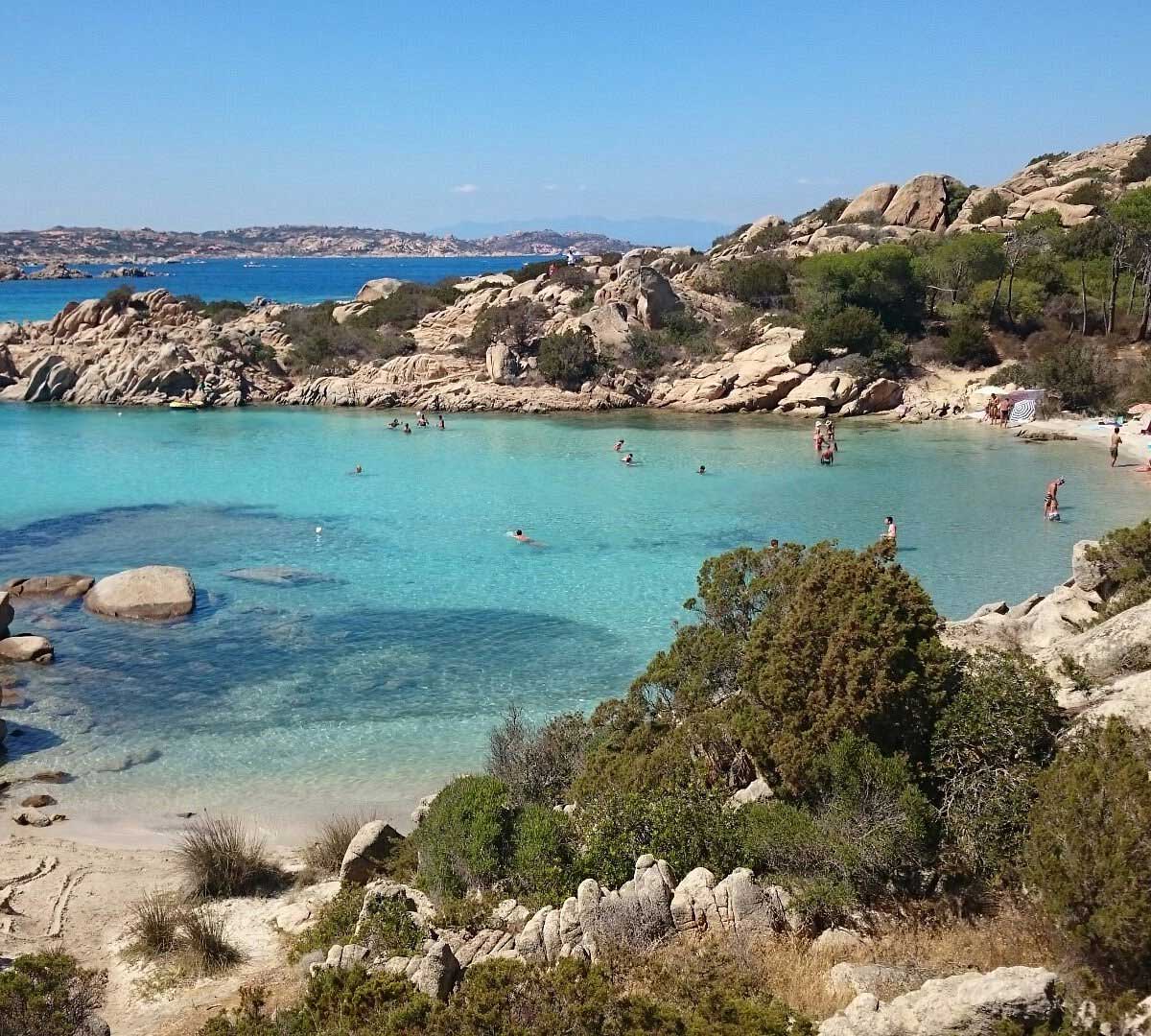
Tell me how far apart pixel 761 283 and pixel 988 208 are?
59.2ft

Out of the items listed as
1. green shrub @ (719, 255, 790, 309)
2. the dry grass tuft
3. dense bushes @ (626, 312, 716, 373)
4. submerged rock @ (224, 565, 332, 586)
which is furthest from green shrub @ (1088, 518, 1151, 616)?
green shrub @ (719, 255, 790, 309)

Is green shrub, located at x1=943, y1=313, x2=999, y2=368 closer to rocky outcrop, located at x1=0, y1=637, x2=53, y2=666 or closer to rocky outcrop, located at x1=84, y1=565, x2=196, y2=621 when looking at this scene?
rocky outcrop, located at x1=84, y1=565, x2=196, y2=621

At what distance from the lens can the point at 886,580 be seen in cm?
947

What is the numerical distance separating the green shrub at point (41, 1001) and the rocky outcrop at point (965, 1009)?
545cm

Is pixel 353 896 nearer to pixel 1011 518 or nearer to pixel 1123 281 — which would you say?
pixel 1011 518

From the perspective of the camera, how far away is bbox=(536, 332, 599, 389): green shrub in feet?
160

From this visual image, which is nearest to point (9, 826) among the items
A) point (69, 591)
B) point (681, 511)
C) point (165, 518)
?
point (69, 591)

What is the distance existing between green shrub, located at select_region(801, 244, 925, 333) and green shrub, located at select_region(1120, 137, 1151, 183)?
74.9 ft

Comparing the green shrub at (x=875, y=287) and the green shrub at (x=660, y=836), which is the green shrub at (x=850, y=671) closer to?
the green shrub at (x=660, y=836)

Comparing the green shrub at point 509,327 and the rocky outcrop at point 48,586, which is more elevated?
the green shrub at point 509,327

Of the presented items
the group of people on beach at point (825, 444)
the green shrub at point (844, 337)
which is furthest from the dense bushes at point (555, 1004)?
the green shrub at point (844, 337)

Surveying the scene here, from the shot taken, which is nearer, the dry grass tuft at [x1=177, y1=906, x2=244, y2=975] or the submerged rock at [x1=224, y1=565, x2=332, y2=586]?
the dry grass tuft at [x1=177, y1=906, x2=244, y2=975]

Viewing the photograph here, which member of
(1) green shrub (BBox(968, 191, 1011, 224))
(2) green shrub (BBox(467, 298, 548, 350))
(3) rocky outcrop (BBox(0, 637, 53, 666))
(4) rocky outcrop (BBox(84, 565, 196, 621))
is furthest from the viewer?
(1) green shrub (BBox(968, 191, 1011, 224))

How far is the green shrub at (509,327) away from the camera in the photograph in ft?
170
